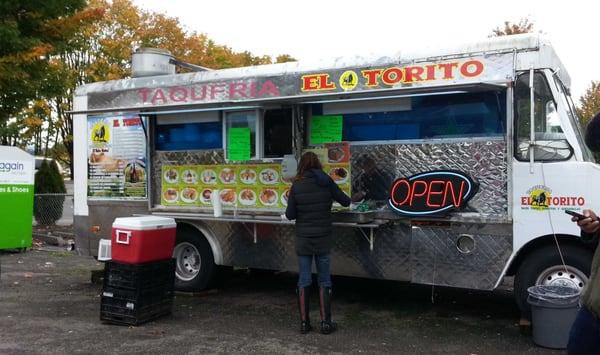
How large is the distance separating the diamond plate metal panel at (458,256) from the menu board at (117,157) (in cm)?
389

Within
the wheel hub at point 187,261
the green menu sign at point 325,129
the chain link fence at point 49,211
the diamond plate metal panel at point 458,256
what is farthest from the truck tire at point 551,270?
the chain link fence at point 49,211

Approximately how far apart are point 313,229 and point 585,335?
11.1 feet

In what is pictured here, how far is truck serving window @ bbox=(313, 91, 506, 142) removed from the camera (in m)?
6.04

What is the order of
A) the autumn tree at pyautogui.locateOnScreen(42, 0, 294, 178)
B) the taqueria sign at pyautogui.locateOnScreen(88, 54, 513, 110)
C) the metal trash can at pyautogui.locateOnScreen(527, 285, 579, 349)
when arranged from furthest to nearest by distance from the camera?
the autumn tree at pyautogui.locateOnScreen(42, 0, 294, 178)
the taqueria sign at pyautogui.locateOnScreen(88, 54, 513, 110)
the metal trash can at pyautogui.locateOnScreen(527, 285, 579, 349)

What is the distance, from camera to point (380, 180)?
6621 mm

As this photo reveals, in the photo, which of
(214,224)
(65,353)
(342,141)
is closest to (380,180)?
(342,141)

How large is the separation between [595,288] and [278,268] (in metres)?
4.79

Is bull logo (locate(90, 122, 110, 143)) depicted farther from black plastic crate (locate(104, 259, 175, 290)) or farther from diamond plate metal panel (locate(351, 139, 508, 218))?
diamond plate metal panel (locate(351, 139, 508, 218))

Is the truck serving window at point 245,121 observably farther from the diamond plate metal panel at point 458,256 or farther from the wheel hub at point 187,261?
the diamond plate metal panel at point 458,256

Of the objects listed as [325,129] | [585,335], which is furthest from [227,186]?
[585,335]

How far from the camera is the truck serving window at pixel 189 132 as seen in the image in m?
7.70

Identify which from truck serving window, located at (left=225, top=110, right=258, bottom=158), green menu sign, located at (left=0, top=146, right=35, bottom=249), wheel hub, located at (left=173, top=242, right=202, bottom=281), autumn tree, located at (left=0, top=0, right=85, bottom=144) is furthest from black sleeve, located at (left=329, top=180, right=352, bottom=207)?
autumn tree, located at (left=0, top=0, right=85, bottom=144)

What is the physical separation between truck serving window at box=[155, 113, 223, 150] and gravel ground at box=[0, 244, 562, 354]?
197cm

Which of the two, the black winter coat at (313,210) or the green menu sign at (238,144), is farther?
the green menu sign at (238,144)
